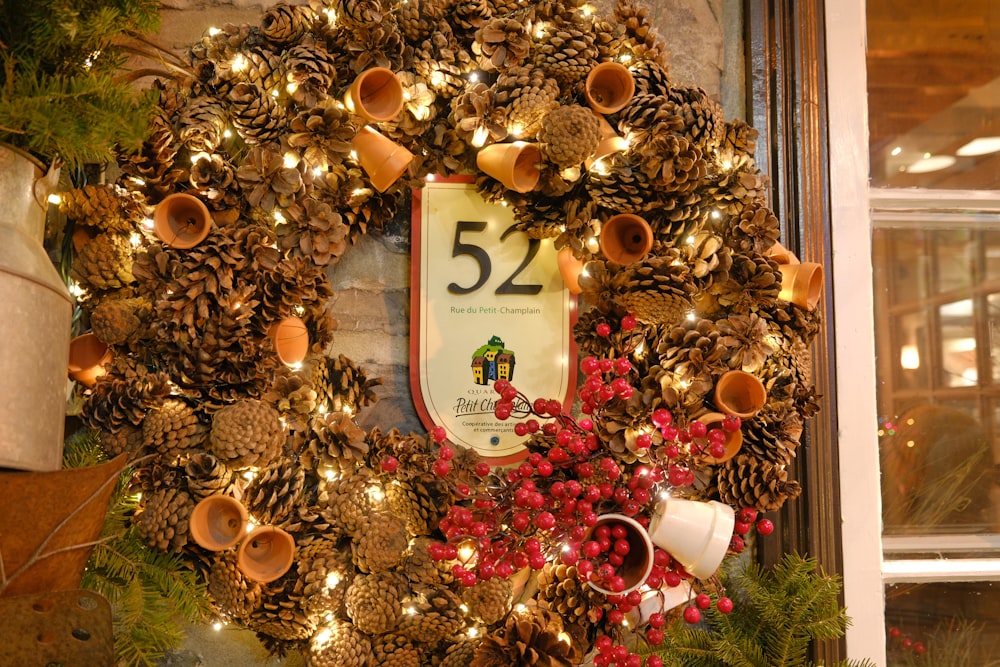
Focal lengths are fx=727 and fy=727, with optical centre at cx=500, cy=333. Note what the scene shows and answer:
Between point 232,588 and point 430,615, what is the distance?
24 centimetres

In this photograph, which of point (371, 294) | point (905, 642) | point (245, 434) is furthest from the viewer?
point (905, 642)

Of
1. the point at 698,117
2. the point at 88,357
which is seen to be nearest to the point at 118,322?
the point at 88,357

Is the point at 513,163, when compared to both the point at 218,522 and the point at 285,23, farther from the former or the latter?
the point at 218,522

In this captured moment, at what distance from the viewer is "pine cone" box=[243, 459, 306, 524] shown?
90 centimetres

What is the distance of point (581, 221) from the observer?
100 cm

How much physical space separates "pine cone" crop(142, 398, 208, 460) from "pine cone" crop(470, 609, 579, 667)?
438mm

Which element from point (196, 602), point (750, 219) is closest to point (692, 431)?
point (750, 219)

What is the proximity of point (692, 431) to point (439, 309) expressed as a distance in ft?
1.32

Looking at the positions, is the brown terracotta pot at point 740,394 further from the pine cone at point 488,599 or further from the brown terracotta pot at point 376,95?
the brown terracotta pot at point 376,95

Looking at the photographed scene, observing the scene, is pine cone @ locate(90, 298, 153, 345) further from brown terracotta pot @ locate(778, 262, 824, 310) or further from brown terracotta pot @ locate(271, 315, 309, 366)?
brown terracotta pot @ locate(778, 262, 824, 310)

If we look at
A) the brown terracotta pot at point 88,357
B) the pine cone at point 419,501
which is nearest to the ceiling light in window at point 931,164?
the pine cone at point 419,501

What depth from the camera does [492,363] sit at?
1059 mm

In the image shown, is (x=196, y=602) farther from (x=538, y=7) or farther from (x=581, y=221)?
(x=538, y=7)

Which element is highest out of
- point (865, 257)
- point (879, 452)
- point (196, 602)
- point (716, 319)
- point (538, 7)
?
point (538, 7)
